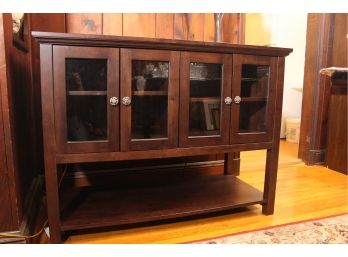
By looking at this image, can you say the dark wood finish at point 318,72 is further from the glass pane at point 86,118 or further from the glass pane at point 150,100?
the glass pane at point 86,118

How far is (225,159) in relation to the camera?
1876mm

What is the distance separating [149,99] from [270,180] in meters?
0.72

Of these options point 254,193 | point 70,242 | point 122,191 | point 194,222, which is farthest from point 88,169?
point 254,193

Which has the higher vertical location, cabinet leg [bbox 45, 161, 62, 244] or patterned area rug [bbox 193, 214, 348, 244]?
cabinet leg [bbox 45, 161, 62, 244]

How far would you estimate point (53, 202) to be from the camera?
42.9 inches

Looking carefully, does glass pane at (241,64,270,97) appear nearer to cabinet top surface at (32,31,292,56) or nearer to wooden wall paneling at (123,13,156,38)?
cabinet top surface at (32,31,292,56)

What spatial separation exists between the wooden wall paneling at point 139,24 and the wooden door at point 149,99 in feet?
1.87

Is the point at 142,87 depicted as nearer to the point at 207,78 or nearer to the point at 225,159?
the point at 207,78

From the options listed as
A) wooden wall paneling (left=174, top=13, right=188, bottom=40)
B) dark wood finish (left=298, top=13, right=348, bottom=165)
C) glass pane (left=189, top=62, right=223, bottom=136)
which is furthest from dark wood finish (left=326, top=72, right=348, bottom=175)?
glass pane (left=189, top=62, right=223, bottom=136)

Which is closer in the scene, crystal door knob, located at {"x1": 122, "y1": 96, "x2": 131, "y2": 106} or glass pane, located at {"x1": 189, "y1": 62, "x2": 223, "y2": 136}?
crystal door knob, located at {"x1": 122, "y1": 96, "x2": 131, "y2": 106}

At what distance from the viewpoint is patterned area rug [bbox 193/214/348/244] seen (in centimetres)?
119

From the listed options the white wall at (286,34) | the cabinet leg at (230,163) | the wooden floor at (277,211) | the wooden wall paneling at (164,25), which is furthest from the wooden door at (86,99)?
the white wall at (286,34)

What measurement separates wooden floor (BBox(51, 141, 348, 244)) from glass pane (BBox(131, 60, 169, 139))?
44 centimetres

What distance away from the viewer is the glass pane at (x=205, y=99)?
1216 mm
